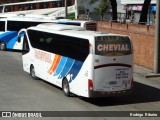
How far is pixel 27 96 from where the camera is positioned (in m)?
16.6

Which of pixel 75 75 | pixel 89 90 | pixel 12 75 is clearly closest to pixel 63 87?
pixel 75 75

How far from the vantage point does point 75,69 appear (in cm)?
1634

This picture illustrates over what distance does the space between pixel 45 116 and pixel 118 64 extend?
3.82m

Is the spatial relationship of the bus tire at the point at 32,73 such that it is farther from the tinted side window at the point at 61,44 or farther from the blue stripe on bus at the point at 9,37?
the blue stripe on bus at the point at 9,37

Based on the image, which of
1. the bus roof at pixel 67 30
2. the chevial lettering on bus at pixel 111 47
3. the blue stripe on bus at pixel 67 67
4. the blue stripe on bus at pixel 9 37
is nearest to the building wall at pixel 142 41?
the bus roof at pixel 67 30

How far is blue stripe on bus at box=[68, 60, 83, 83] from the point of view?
15997mm

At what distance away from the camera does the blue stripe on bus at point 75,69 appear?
15997 mm

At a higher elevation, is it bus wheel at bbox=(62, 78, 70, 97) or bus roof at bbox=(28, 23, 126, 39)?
bus roof at bbox=(28, 23, 126, 39)

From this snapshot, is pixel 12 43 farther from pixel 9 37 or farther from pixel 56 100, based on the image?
pixel 56 100

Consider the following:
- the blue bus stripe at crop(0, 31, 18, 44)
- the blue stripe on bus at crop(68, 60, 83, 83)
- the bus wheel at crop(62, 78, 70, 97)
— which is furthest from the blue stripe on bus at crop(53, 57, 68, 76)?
the blue bus stripe at crop(0, 31, 18, 44)

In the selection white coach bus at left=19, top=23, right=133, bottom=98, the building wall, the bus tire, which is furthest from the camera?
the building wall

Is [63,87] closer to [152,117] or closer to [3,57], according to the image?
[152,117]

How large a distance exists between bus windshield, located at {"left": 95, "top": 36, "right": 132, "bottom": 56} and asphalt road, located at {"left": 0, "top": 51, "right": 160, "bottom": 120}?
200cm

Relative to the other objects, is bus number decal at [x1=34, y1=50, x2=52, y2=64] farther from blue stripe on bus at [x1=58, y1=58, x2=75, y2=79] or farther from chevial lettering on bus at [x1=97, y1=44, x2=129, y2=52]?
chevial lettering on bus at [x1=97, y1=44, x2=129, y2=52]
